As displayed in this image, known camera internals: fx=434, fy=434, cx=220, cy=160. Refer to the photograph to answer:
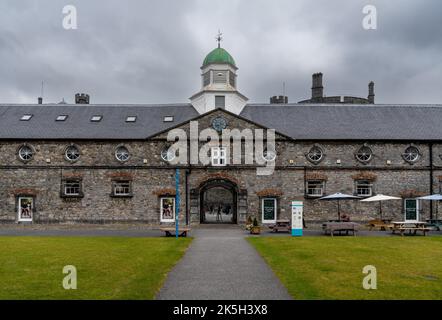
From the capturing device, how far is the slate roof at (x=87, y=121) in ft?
102

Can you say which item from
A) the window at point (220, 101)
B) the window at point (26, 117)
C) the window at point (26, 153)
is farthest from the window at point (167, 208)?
the window at point (26, 117)

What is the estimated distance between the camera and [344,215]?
96.5ft

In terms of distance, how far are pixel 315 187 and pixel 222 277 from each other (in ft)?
66.5

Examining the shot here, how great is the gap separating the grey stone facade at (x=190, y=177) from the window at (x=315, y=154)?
29cm

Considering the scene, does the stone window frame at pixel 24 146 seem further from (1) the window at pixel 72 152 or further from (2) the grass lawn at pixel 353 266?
(2) the grass lawn at pixel 353 266

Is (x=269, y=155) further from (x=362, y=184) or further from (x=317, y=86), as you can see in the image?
(x=317, y=86)

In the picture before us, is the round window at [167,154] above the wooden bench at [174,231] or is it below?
above

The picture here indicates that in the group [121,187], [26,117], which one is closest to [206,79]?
[121,187]

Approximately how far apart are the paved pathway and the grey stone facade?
1329cm
